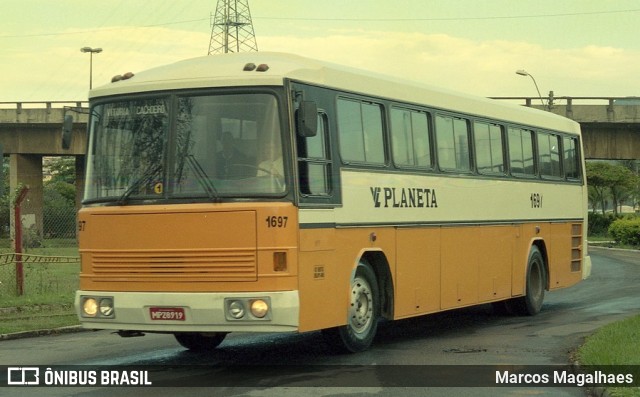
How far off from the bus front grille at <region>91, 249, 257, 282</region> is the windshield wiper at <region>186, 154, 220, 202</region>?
57 cm

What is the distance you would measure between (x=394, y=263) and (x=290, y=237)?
9.21 ft

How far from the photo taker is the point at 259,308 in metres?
12.1

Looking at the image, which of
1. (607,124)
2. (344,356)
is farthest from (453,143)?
(607,124)

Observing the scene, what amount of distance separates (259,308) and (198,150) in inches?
69.7

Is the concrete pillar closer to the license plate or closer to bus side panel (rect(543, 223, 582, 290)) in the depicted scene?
bus side panel (rect(543, 223, 582, 290))

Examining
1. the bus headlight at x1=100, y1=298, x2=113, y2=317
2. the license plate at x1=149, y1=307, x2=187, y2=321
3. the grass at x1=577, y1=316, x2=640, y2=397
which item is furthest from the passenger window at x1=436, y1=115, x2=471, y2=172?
the bus headlight at x1=100, y1=298, x2=113, y2=317

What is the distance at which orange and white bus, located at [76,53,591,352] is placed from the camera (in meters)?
12.3

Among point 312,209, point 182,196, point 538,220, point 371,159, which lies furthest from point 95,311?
point 538,220

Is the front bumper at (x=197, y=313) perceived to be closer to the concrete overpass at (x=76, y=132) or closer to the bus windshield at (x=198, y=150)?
the bus windshield at (x=198, y=150)

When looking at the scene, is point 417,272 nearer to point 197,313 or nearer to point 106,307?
point 197,313

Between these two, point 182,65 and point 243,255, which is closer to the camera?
point 243,255

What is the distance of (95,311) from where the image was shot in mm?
12875

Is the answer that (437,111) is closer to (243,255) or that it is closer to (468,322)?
A: (468,322)

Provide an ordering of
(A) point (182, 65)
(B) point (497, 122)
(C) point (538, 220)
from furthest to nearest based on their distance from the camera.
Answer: (C) point (538, 220)
(B) point (497, 122)
(A) point (182, 65)
